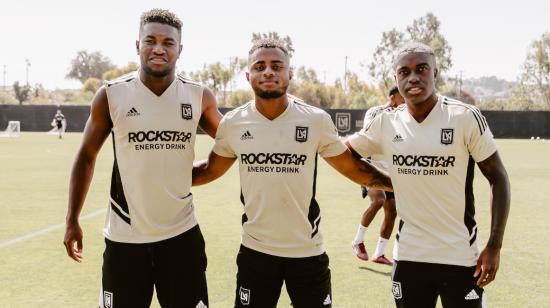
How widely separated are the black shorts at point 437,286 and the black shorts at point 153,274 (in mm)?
1289

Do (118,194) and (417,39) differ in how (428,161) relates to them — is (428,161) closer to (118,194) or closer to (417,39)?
(118,194)

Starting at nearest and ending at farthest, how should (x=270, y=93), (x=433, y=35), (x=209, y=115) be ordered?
(x=270, y=93)
(x=209, y=115)
(x=433, y=35)

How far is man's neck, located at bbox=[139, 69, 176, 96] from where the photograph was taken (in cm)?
417

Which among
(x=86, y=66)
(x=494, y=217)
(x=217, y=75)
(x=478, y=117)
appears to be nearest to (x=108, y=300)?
(x=494, y=217)

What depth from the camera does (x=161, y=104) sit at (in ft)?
13.6

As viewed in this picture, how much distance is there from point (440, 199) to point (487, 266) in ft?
1.56

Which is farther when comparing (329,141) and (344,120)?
(344,120)

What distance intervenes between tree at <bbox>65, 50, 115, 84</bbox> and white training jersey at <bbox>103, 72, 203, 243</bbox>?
154m

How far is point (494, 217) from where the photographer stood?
3.79m

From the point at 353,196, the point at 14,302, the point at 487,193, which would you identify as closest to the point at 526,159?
the point at 487,193

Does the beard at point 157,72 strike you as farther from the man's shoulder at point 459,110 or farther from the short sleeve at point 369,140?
the man's shoulder at point 459,110

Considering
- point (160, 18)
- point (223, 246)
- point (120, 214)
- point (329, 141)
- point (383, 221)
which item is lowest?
point (223, 246)

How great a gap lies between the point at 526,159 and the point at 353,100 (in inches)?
1870

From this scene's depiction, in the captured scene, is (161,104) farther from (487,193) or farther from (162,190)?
(487,193)
